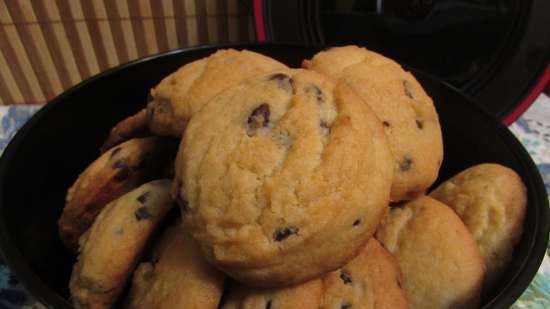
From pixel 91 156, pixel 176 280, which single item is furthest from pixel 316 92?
pixel 91 156

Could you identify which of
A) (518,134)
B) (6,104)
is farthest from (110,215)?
(518,134)

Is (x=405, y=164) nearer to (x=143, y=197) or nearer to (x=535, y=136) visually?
(x=143, y=197)

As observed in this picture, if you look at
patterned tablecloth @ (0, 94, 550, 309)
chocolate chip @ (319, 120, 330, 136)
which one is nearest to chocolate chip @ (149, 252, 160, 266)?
chocolate chip @ (319, 120, 330, 136)

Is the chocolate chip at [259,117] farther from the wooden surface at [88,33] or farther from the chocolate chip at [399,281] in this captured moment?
the wooden surface at [88,33]

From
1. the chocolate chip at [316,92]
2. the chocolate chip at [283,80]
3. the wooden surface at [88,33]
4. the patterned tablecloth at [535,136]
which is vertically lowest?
the patterned tablecloth at [535,136]

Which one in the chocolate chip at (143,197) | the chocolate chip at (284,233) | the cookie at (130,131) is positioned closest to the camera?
the chocolate chip at (284,233)

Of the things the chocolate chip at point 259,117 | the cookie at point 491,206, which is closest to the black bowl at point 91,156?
the cookie at point 491,206

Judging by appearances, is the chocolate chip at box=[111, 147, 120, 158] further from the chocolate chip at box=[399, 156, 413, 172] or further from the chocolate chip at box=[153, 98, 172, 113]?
the chocolate chip at box=[399, 156, 413, 172]
